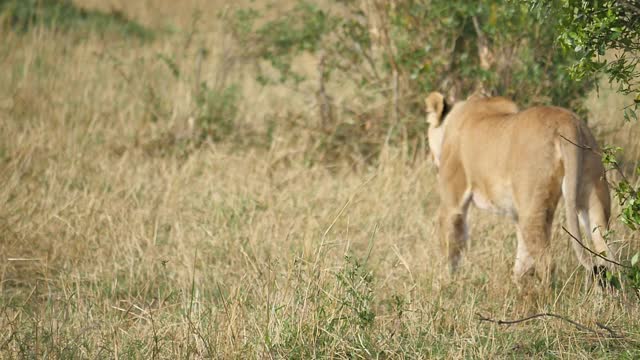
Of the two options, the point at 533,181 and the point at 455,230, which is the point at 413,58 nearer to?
the point at 455,230

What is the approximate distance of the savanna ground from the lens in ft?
12.6

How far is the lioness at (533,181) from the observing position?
4.39 m

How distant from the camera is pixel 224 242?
17.8 ft

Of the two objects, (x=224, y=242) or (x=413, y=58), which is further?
(x=413, y=58)

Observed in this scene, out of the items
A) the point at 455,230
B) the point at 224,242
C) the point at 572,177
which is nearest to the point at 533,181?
the point at 572,177

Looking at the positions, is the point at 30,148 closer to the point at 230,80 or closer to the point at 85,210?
the point at 85,210

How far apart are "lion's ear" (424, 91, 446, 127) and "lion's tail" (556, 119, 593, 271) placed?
4.35 feet

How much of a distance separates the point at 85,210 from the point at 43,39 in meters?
4.37

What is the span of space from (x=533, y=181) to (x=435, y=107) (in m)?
1.38

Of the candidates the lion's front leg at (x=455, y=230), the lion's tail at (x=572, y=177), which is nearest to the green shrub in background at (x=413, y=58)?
the lion's front leg at (x=455, y=230)

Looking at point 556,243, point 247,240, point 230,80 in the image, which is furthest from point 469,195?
point 230,80

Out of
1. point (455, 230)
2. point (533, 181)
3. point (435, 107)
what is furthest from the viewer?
point (435, 107)

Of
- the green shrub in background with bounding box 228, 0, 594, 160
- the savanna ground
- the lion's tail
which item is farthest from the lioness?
the green shrub in background with bounding box 228, 0, 594, 160

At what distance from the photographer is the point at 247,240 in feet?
17.9
